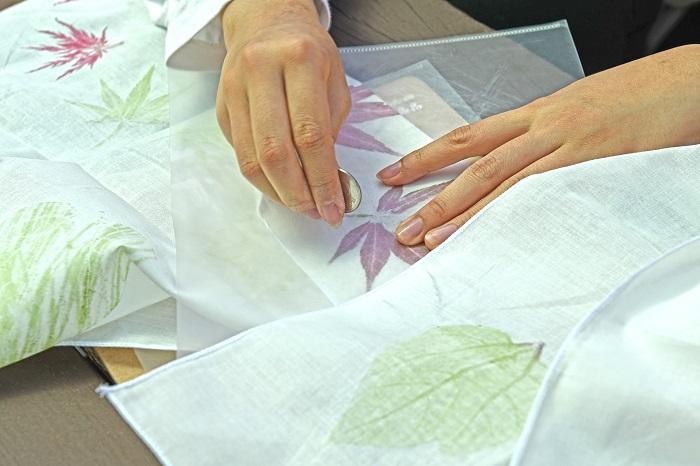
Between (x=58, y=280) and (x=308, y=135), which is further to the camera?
(x=308, y=135)

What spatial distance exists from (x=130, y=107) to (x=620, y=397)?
1.56 ft

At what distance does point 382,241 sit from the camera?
58 centimetres

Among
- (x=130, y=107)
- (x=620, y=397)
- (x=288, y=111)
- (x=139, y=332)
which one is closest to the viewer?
(x=620, y=397)

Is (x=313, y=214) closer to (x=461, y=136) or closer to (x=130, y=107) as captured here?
(x=461, y=136)

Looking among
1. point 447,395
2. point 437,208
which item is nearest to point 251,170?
point 437,208

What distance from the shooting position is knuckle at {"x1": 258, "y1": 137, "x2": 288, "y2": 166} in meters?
0.60

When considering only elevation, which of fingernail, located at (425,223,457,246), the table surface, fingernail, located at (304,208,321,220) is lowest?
the table surface

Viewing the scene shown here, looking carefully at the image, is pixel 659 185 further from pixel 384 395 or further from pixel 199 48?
pixel 199 48

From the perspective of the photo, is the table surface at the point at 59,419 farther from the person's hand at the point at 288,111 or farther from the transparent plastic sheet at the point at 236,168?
the person's hand at the point at 288,111

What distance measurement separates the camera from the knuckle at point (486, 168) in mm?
601

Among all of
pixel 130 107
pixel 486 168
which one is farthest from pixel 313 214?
pixel 130 107

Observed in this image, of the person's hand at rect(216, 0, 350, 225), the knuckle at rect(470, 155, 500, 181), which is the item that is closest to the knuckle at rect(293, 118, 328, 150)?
the person's hand at rect(216, 0, 350, 225)

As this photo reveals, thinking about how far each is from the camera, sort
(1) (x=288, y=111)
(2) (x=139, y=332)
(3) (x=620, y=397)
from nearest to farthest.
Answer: (3) (x=620, y=397), (2) (x=139, y=332), (1) (x=288, y=111)

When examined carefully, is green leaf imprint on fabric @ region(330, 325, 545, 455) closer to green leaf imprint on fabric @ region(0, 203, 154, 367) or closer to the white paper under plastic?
the white paper under plastic
